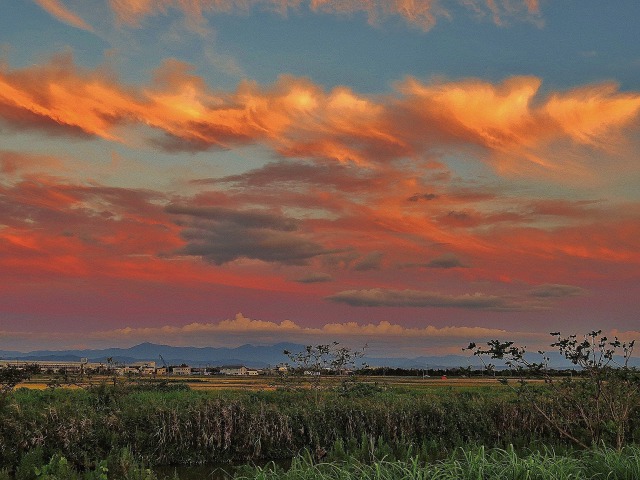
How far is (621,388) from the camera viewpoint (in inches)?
758

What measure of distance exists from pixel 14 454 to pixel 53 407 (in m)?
2.09

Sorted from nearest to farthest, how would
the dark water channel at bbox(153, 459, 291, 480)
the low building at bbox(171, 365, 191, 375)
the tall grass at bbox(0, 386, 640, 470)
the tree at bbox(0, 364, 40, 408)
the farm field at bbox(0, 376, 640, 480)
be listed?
the dark water channel at bbox(153, 459, 291, 480) → the farm field at bbox(0, 376, 640, 480) → the tall grass at bbox(0, 386, 640, 470) → the tree at bbox(0, 364, 40, 408) → the low building at bbox(171, 365, 191, 375)

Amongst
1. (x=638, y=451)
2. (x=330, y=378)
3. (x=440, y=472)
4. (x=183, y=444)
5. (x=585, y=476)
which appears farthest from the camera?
(x=330, y=378)

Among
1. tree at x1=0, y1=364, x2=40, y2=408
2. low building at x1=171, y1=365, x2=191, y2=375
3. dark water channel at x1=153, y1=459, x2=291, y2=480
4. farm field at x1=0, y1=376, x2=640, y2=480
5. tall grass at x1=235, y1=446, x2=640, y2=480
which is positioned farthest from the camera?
low building at x1=171, y1=365, x2=191, y2=375

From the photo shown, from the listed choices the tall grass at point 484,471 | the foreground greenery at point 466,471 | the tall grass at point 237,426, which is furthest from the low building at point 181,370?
the tall grass at point 484,471

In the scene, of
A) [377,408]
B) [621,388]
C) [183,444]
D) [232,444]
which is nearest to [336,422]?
[377,408]

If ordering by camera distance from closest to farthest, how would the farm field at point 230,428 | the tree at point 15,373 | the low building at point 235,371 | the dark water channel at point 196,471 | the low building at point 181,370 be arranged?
the dark water channel at point 196,471 → the farm field at point 230,428 → the tree at point 15,373 → the low building at point 181,370 → the low building at point 235,371

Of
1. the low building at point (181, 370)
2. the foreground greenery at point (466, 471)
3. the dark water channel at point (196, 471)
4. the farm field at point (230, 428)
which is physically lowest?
the low building at point (181, 370)

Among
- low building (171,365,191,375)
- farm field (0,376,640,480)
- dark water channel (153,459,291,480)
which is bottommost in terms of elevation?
low building (171,365,191,375)

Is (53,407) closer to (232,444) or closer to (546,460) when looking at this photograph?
(232,444)

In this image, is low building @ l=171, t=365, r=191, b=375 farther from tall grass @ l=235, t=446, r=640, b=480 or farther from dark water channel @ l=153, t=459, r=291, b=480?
tall grass @ l=235, t=446, r=640, b=480

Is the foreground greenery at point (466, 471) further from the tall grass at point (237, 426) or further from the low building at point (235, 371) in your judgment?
the low building at point (235, 371)

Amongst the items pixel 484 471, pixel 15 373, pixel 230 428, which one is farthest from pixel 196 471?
pixel 484 471

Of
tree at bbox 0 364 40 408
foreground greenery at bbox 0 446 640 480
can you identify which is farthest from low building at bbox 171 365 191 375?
foreground greenery at bbox 0 446 640 480
